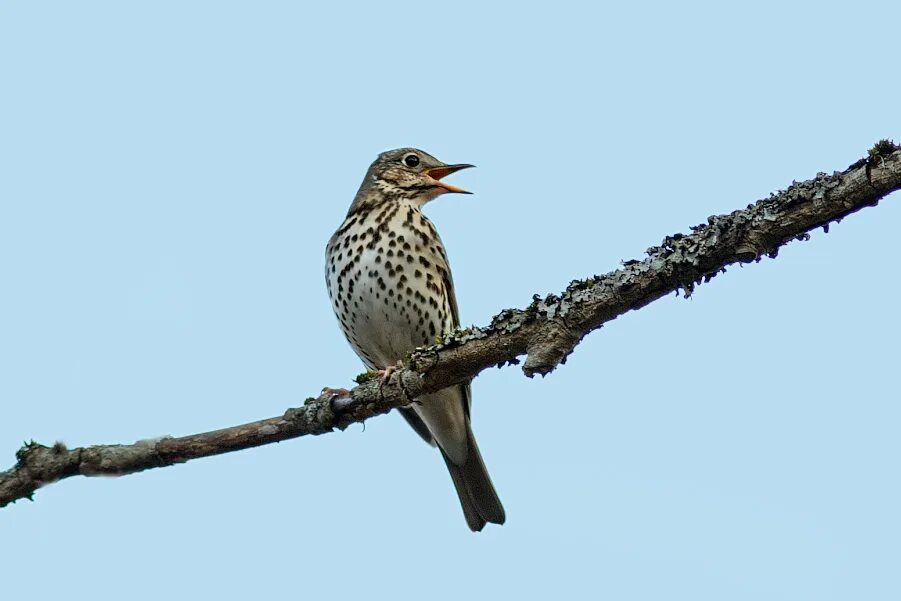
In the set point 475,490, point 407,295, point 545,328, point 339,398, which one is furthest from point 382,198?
point 545,328

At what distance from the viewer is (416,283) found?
780cm

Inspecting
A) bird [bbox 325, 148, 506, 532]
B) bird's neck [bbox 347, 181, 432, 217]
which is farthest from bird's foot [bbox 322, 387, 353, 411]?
bird's neck [bbox 347, 181, 432, 217]

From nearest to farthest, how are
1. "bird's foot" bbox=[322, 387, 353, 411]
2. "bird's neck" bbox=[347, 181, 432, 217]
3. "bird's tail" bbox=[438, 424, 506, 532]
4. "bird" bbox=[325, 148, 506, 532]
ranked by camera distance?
"bird's foot" bbox=[322, 387, 353, 411]
"bird" bbox=[325, 148, 506, 532]
"bird's neck" bbox=[347, 181, 432, 217]
"bird's tail" bbox=[438, 424, 506, 532]

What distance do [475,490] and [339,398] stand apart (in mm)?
3325

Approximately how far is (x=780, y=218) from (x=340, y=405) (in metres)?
2.45

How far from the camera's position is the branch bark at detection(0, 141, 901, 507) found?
4.29 meters

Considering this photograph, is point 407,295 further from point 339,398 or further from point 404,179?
point 339,398

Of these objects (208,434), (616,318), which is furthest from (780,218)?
(208,434)

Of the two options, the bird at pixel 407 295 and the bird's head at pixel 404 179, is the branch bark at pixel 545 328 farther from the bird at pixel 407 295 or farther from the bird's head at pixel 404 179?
the bird's head at pixel 404 179

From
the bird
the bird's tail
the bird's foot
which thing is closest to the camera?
the bird's foot

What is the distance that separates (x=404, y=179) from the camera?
8.92 m

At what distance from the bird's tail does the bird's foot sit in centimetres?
307

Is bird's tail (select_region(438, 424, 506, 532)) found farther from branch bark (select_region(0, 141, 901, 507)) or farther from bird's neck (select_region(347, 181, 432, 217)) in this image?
branch bark (select_region(0, 141, 901, 507))

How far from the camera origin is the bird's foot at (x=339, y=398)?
18.3 feet
